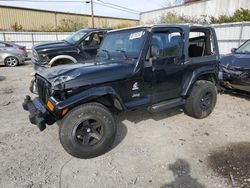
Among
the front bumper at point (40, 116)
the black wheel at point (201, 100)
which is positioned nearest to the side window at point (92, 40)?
the black wheel at point (201, 100)

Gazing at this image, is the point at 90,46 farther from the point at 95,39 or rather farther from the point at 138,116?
the point at 138,116

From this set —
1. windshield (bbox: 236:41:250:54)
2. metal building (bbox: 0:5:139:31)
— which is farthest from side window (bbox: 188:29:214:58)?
metal building (bbox: 0:5:139:31)

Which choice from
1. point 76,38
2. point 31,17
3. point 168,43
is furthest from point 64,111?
point 31,17

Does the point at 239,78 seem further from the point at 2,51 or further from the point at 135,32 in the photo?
the point at 2,51

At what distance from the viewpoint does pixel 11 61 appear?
11.6 meters

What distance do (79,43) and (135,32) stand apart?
3961mm

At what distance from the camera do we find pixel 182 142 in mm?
3611

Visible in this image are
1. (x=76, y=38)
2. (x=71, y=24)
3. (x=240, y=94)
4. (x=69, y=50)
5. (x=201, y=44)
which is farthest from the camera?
(x=71, y=24)

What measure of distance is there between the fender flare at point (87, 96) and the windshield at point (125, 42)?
820mm

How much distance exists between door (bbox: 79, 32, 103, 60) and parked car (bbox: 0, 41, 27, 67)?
6.51 meters

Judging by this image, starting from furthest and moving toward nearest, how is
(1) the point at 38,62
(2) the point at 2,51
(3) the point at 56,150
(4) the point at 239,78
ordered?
(2) the point at 2,51
(1) the point at 38,62
(4) the point at 239,78
(3) the point at 56,150

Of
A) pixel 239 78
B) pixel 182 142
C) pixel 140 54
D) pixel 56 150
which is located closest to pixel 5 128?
pixel 56 150

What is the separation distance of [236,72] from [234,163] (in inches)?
123

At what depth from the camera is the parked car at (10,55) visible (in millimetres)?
11396
